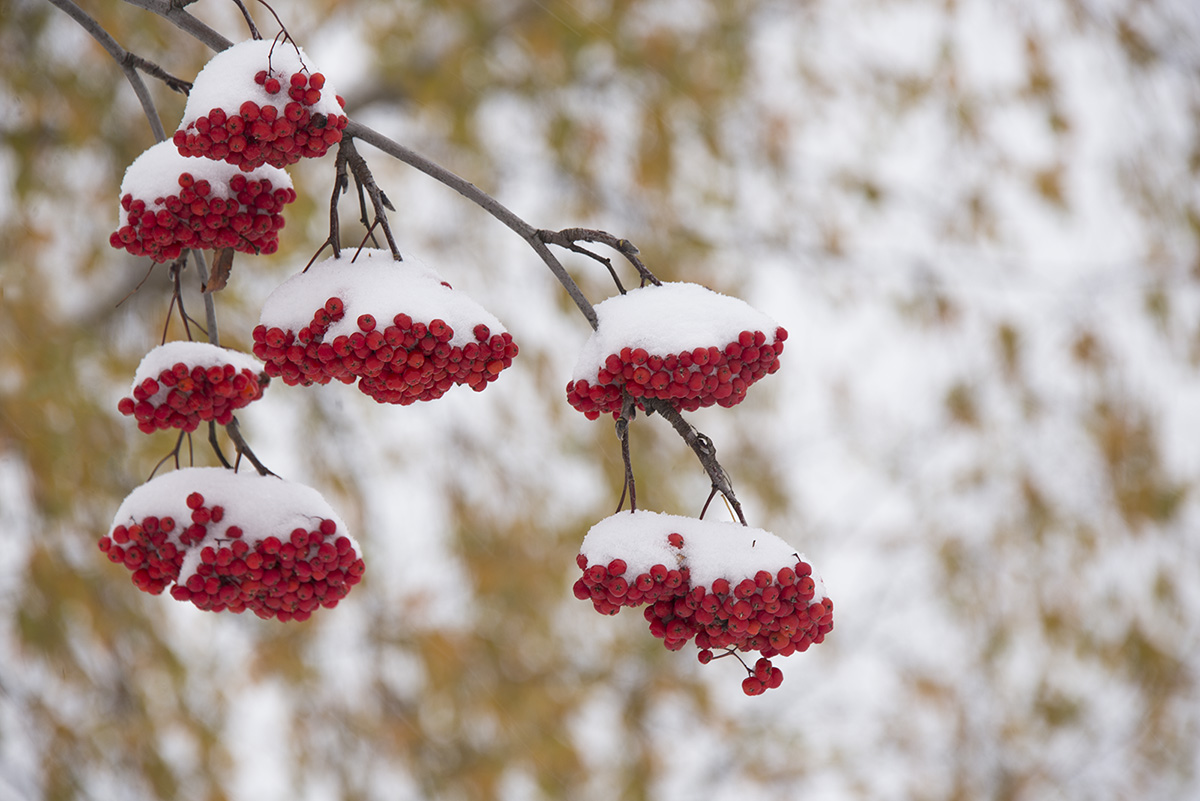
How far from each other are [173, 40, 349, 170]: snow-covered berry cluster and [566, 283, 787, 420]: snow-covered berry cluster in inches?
12.2

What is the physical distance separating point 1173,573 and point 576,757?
7.21ft

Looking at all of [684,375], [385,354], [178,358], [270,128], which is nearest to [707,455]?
[684,375]

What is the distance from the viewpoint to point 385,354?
883mm

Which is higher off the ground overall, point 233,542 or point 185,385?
point 185,385

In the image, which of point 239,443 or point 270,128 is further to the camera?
point 239,443

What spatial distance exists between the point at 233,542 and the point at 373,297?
33 centimetres

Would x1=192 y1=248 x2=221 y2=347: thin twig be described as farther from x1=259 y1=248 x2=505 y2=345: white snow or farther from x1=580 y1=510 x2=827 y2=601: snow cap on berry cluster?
x1=580 y1=510 x2=827 y2=601: snow cap on berry cluster

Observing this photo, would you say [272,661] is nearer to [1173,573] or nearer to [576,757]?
[576,757]

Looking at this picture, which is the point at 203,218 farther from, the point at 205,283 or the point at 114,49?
the point at 114,49

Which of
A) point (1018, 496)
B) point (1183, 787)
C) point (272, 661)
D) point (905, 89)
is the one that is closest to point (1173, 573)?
point (1018, 496)

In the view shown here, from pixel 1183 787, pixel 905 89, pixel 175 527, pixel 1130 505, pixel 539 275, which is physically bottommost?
pixel 175 527

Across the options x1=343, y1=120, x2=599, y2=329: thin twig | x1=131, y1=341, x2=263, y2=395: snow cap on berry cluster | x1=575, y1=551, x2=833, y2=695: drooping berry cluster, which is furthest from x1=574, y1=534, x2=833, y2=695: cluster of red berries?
x1=131, y1=341, x2=263, y2=395: snow cap on berry cluster

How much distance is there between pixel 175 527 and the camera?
3.45 ft

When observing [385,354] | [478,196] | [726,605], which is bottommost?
[726,605]
